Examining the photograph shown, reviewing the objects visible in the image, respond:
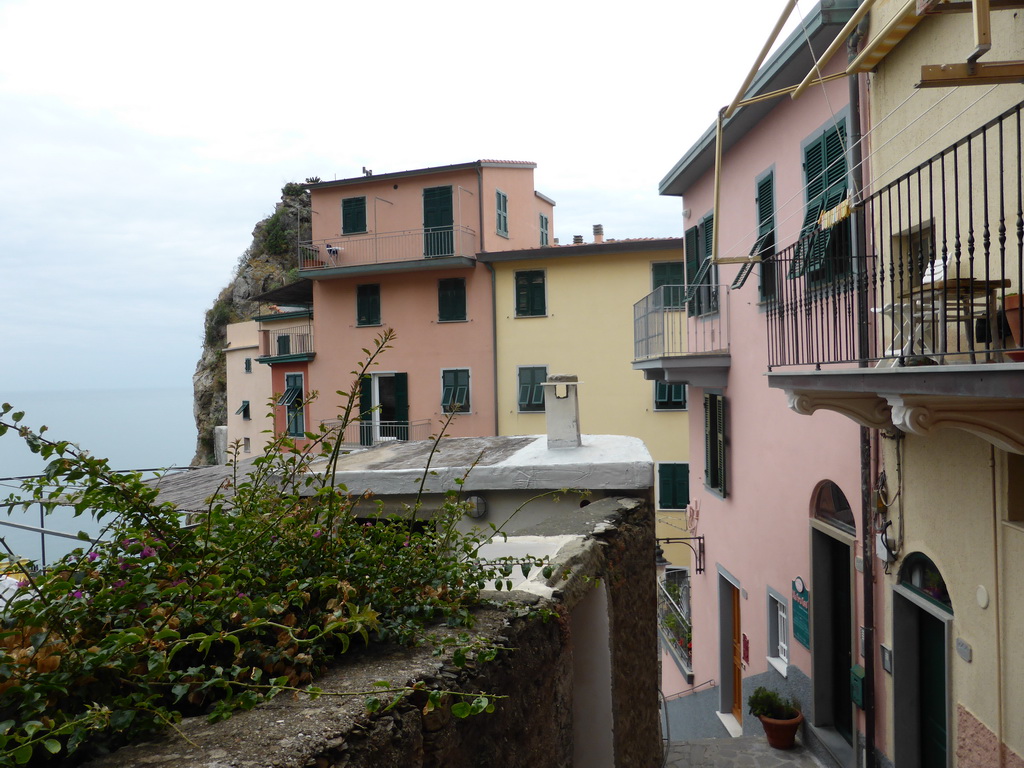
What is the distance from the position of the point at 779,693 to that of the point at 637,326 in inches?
260

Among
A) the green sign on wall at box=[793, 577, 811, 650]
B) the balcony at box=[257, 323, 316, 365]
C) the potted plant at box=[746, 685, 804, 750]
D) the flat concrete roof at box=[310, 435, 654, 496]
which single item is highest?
the balcony at box=[257, 323, 316, 365]

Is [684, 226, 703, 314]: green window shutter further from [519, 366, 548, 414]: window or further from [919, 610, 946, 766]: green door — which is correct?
[519, 366, 548, 414]: window

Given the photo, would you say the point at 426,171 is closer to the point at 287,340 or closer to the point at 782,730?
the point at 287,340

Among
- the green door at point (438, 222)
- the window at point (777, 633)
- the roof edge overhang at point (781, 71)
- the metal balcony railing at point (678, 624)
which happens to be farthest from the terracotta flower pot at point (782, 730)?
the green door at point (438, 222)

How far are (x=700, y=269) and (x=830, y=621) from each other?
5571 millimetres

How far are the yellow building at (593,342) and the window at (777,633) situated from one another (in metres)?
11.7

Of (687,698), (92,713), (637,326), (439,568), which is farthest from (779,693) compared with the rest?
(92,713)

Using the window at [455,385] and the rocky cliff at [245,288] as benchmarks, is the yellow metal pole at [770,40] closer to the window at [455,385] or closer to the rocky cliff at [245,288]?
Result: the window at [455,385]

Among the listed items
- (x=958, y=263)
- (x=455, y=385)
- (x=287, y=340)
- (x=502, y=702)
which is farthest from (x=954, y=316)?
(x=287, y=340)

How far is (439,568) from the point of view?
328 centimetres

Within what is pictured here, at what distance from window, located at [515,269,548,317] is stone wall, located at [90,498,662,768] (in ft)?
59.5

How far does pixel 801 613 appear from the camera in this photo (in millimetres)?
9406

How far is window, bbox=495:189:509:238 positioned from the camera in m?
25.4

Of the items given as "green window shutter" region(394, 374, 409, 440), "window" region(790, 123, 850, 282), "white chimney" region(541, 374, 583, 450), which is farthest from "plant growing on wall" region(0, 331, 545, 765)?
"green window shutter" region(394, 374, 409, 440)
